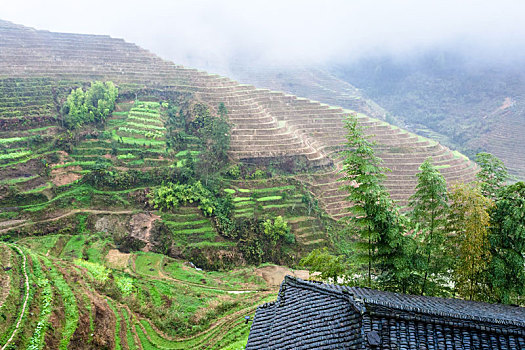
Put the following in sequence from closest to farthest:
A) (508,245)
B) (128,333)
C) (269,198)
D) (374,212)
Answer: (508,245)
(374,212)
(128,333)
(269,198)

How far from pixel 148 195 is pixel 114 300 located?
48.1 ft

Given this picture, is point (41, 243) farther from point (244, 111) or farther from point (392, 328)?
point (244, 111)

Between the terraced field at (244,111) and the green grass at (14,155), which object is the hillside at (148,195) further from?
the terraced field at (244,111)

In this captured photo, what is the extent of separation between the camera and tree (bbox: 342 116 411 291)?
1009cm

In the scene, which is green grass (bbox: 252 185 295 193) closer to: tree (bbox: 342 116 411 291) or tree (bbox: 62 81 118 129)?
tree (bbox: 62 81 118 129)

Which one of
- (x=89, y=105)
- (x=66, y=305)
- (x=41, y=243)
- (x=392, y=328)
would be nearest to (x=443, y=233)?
(x=392, y=328)

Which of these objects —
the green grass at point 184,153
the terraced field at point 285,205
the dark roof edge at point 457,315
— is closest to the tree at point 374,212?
the dark roof edge at point 457,315

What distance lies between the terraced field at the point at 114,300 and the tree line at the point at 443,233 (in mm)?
7976

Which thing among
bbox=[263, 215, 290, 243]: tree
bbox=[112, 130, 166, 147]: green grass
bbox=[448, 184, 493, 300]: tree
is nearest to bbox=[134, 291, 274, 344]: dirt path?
bbox=[263, 215, 290, 243]: tree

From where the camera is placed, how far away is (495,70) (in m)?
96.6

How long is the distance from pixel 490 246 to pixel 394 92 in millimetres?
116549

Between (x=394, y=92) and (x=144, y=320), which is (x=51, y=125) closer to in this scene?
(x=144, y=320)

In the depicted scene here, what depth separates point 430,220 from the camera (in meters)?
10.9

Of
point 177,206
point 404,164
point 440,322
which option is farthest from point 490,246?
point 404,164
